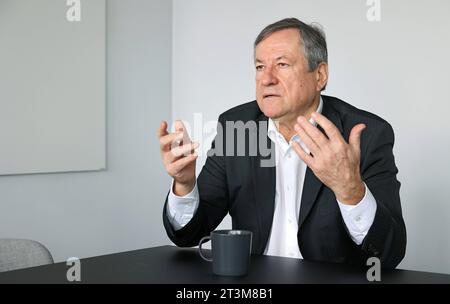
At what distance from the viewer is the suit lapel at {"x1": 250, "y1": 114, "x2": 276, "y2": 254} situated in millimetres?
1725

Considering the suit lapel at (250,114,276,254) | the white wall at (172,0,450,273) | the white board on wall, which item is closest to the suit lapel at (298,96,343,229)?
the suit lapel at (250,114,276,254)

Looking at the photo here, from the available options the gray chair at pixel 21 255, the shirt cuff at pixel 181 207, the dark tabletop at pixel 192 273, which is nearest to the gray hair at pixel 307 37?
the shirt cuff at pixel 181 207

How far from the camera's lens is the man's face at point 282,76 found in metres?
1.74

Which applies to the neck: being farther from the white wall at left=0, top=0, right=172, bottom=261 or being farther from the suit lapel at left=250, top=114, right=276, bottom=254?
the white wall at left=0, top=0, right=172, bottom=261

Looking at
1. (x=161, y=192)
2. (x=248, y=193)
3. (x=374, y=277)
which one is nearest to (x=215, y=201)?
(x=248, y=193)

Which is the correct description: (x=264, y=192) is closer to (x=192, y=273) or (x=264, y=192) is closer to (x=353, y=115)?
(x=353, y=115)

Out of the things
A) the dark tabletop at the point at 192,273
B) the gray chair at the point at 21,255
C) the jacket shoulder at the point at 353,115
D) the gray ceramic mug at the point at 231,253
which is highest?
the jacket shoulder at the point at 353,115

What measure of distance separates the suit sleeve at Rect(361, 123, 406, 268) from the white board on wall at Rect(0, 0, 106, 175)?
1730mm

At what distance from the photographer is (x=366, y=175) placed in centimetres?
166

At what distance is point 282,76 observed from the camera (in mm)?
1771

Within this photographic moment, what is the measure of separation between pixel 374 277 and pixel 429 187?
163 centimetres

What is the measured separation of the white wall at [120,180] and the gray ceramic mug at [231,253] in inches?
71.9

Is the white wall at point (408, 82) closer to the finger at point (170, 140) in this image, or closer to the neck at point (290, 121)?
the neck at point (290, 121)
